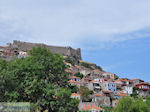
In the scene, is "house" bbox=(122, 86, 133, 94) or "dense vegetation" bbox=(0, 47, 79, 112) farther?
"house" bbox=(122, 86, 133, 94)

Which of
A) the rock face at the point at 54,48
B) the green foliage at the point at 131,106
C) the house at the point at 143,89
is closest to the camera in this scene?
the green foliage at the point at 131,106

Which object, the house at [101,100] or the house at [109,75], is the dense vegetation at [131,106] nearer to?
the house at [101,100]

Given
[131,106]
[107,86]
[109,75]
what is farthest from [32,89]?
[109,75]

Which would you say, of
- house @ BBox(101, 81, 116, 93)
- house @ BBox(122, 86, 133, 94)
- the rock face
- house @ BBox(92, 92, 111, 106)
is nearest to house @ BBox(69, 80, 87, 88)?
house @ BBox(101, 81, 116, 93)

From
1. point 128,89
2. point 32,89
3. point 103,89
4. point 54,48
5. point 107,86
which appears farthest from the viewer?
point 54,48

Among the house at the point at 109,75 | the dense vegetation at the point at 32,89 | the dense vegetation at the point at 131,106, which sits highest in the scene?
the house at the point at 109,75

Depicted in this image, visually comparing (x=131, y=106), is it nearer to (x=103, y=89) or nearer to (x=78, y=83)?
(x=78, y=83)

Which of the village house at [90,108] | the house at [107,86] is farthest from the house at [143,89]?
the village house at [90,108]

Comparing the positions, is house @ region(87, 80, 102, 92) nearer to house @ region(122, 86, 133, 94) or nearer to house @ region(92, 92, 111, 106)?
house @ region(92, 92, 111, 106)

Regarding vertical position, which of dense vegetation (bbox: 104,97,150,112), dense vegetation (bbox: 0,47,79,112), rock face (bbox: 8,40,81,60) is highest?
rock face (bbox: 8,40,81,60)

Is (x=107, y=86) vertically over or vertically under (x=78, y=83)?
under

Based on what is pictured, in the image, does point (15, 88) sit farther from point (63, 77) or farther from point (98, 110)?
point (98, 110)

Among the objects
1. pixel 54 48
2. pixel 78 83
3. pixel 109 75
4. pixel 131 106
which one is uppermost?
pixel 54 48

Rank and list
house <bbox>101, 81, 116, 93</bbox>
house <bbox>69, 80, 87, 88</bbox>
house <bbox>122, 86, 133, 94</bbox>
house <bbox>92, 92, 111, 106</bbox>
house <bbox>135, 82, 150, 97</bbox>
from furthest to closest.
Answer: house <bbox>135, 82, 150, 97</bbox>
house <bbox>122, 86, 133, 94</bbox>
house <bbox>101, 81, 116, 93</bbox>
house <bbox>69, 80, 87, 88</bbox>
house <bbox>92, 92, 111, 106</bbox>
